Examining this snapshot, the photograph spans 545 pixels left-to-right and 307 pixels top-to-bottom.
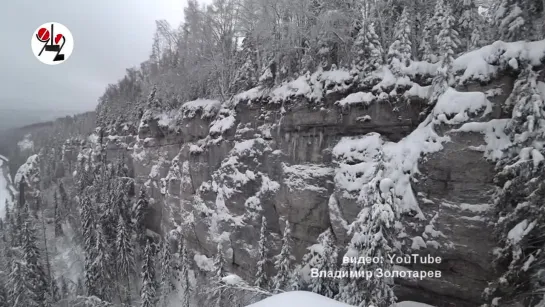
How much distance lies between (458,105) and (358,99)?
5.35 metres

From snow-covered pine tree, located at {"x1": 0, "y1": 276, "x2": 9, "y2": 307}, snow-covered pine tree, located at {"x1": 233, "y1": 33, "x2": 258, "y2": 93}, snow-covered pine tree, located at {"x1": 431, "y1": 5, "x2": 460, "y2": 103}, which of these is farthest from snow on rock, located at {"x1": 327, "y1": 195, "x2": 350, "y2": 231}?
snow-covered pine tree, located at {"x1": 0, "y1": 276, "x2": 9, "y2": 307}

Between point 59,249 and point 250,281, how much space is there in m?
41.0

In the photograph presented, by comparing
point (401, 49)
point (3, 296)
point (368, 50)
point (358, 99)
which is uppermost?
point (368, 50)

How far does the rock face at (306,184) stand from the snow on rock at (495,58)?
0.55m

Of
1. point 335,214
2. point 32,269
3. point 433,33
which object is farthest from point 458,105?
point 32,269

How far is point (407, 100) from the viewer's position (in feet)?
48.4

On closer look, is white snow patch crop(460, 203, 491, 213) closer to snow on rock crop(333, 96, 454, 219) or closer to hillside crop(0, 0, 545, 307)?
hillside crop(0, 0, 545, 307)

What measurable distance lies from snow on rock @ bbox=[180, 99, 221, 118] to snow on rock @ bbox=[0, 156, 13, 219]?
6843cm

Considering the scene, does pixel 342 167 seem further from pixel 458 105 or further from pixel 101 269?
pixel 101 269

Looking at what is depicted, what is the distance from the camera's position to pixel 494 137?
37.0ft

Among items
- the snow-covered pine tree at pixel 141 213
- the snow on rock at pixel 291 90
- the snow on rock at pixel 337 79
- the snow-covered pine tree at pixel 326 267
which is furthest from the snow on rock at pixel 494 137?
the snow-covered pine tree at pixel 141 213

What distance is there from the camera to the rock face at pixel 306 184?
11906 mm

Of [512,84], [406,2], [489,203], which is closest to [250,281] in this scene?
[489,203]

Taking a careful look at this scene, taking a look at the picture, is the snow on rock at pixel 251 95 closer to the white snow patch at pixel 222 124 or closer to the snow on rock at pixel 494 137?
the white snow patch at pixel 222 124
